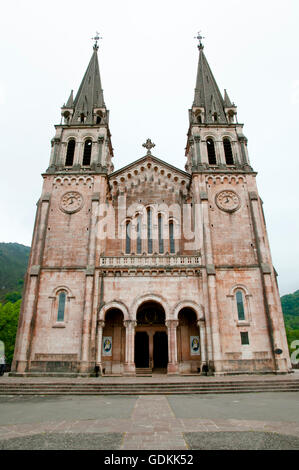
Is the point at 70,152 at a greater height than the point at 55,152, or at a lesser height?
greater

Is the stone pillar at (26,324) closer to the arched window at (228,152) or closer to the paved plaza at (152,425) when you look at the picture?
the paved plaza at (152,425)

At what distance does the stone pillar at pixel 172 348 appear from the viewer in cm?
2134

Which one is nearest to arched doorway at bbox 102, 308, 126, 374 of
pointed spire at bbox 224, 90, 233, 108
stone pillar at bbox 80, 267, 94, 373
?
stone pillar at bbox 80, 267, 94, 373

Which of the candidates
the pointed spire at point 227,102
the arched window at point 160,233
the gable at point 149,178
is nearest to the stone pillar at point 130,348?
the arched window at point 160,233

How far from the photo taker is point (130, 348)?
22.1m

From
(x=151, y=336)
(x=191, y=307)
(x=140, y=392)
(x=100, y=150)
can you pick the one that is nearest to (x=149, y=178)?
(x=100, y=150)

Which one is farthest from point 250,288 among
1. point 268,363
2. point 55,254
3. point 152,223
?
point 55,254

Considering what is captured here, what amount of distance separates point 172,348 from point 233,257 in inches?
A: 362

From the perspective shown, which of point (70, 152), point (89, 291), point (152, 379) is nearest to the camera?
point (152, 379)

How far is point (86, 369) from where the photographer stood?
20891 mm

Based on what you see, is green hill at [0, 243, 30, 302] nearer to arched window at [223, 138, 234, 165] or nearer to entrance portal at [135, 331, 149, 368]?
entrance portal at [135, 331, 149, 368]

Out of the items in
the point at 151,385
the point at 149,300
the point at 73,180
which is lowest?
the point at 151,385

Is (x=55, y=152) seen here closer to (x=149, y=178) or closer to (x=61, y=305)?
(x=149, y=178)

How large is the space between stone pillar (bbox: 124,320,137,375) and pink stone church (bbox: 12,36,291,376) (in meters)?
0.08
